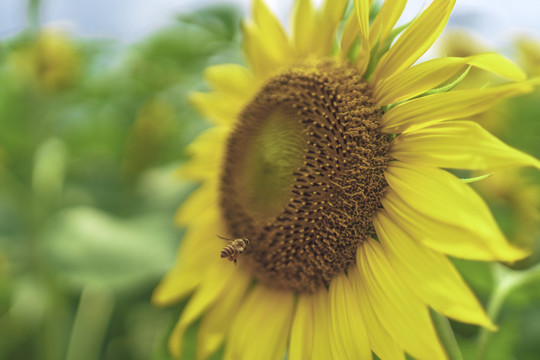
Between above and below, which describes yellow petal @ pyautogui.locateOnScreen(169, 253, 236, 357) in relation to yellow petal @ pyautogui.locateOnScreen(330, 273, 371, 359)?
below

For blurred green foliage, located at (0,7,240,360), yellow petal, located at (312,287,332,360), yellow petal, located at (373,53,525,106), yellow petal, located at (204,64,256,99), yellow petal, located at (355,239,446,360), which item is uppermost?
yellow petal, located at (373,53,525,106)

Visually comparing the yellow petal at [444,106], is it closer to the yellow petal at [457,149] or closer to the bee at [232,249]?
the yellow petal at [457,149]

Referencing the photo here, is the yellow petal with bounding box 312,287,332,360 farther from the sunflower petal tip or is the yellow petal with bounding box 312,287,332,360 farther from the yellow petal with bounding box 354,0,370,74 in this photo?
the yellow petal with bounding box 354,0,370,74

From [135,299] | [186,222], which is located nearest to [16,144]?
[135,299]

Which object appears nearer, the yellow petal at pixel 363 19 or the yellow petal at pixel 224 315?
the yellow petal at pixel 363 19

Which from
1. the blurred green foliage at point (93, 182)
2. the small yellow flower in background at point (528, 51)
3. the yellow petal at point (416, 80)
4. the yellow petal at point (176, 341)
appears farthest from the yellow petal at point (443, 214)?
the small yellow flower in background at point (528, 51)

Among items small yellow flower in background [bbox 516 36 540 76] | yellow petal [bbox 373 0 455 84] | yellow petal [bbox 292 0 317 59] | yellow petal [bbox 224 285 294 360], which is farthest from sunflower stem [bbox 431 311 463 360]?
small yellow flower in background [bbox 516 36 540 76]

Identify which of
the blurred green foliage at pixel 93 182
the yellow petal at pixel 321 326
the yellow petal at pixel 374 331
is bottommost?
the blurred green foliage at pixel 93 182
